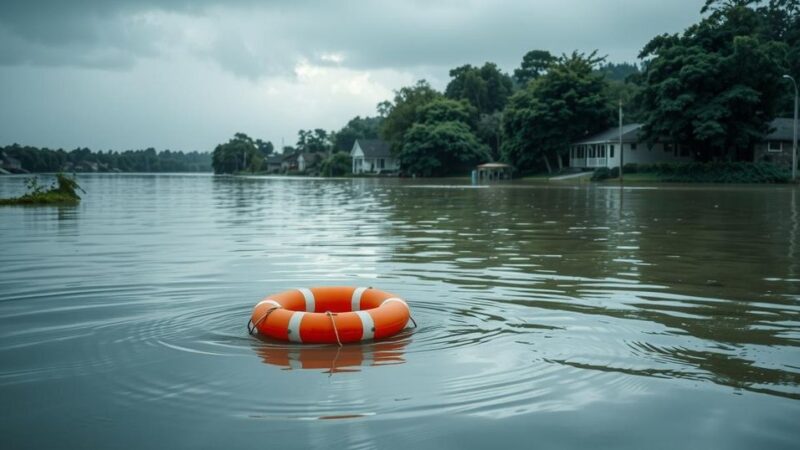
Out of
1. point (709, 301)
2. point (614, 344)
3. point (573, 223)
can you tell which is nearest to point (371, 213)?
point (573, 223)

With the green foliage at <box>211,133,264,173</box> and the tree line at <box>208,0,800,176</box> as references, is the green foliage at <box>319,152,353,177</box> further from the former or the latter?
the green foliage at <box>211,133,264,173</box>

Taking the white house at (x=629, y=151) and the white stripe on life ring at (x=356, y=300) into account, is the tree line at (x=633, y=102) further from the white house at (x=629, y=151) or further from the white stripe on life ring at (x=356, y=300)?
the white stripe on life ring at (x=356, y=300)

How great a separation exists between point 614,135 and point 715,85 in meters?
11.1

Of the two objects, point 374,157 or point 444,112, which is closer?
point 444,112

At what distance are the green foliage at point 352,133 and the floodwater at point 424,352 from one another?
134 metres

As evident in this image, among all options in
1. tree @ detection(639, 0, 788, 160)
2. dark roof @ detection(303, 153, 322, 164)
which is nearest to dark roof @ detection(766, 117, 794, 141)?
tree @ detection(639, 0, 788, 160)

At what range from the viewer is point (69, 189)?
2872 cm

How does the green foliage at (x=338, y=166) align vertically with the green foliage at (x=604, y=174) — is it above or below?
above

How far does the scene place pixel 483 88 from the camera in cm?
10238

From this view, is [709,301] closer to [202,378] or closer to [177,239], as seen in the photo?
[202,378]

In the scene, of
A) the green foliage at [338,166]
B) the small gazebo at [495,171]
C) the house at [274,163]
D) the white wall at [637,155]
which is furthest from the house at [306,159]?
the white wall at [637,155]

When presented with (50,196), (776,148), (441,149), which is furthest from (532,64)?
(50,196)

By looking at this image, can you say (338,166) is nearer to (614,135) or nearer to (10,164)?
(614,135)

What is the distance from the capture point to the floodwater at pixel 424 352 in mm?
4398
